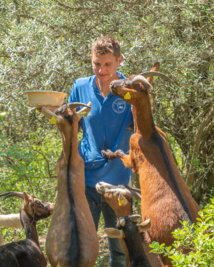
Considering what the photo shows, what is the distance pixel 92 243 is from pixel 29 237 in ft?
3.91

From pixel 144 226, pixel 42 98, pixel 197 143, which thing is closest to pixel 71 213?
pixel 144 226

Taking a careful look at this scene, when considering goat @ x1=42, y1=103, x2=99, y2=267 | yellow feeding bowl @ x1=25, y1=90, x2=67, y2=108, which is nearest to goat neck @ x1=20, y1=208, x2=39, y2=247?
goat @ x1=42, y1=103, x2=99, y2=267

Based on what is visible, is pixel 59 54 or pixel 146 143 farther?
pixel 59 54

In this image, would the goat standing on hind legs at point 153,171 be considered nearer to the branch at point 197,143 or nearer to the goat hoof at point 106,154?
the goat hoof at point 106,154

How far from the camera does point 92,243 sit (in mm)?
5148

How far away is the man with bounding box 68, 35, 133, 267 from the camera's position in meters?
5.73

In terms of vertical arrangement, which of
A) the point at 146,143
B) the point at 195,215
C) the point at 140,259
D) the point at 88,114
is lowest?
the point at 140,259

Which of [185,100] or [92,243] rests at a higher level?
[185,100]

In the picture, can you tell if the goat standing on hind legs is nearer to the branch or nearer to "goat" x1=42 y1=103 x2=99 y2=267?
"goat" x1=42 y1=103 x2=99 y2=267

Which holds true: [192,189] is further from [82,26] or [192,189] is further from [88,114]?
[88,114]

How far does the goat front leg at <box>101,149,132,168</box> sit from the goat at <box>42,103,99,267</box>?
313mm

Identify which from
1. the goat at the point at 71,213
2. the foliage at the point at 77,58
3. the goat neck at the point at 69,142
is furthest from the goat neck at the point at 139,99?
the foliage at the point at 77,58

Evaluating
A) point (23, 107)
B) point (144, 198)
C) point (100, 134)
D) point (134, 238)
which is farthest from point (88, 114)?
point (23, 107)

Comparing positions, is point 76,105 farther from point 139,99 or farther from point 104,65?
point 139,99
